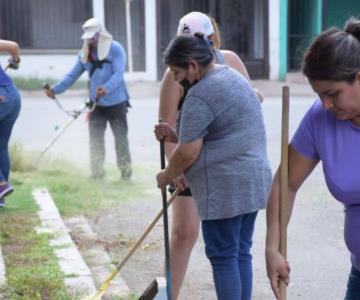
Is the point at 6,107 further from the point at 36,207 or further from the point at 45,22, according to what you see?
the point at 45,22

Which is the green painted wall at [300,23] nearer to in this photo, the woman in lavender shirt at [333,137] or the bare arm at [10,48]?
the bare arm at [10,48]

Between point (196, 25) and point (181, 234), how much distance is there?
1.13 m

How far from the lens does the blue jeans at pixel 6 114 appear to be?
6562 mm

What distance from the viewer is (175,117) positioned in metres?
4.13

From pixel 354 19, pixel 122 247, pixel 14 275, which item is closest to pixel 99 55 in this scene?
pixel 122 247

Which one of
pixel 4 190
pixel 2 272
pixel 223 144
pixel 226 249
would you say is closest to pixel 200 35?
pixel 223 144

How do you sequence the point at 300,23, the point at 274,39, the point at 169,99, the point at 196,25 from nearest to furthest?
the point at 196,25, the point at 169,99, the point at 274,39, the point at 300,23

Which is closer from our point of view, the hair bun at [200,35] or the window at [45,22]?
the hair bun at [200,35]

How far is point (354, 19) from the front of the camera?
2.65 m

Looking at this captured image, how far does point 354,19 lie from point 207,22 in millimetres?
1487

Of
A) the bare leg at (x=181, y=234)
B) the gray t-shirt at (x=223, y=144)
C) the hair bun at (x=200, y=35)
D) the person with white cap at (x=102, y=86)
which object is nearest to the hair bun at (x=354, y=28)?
the gray t-shirt at (x=223, y=144)

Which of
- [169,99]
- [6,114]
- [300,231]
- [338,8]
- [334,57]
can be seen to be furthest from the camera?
[338,8]

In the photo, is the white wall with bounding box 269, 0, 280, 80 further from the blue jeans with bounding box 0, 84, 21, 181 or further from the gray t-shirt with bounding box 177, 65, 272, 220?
the gray t-shirt with bounding box 177, 65, 272, 220

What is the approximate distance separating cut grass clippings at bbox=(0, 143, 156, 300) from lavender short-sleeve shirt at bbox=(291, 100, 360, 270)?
2.17 metres
